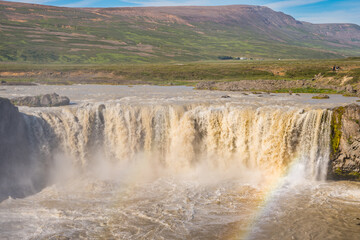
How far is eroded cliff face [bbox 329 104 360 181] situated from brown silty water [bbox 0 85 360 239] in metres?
0.55

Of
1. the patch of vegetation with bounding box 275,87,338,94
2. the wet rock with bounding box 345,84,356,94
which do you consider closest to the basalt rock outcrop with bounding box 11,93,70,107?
the patch of vegetation with bounding box 275,87,338,94

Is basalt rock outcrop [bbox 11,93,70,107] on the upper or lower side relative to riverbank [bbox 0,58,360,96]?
lower

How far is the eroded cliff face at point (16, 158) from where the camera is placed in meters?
23.9

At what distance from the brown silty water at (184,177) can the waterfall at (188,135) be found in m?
0.07

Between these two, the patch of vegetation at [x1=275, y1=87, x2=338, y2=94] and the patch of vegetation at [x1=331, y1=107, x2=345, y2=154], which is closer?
the patch of vegetation at [x1=331, y1=107, x2=345, y2=154]

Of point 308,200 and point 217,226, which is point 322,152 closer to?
point 308,200

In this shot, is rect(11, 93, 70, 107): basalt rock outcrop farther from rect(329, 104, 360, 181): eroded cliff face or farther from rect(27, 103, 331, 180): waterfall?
rect(329, 104, 360, 181): eroded cliff face

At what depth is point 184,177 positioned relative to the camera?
2695 centimetres

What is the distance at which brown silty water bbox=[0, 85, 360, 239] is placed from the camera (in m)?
18.5

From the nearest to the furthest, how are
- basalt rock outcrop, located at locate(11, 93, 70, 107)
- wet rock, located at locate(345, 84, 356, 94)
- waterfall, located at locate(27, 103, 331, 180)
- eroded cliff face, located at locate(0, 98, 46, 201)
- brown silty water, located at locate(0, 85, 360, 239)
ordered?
brown silty water, located at locate(0, 85, 360, 239)
eroded cliff face, located at locate(0, 98, 46, 201)
waterfall, located at locate(27, 103, 331, 180)
basalt rock outcrop, located at locate(11, 93, 70, 107)
wet rock, located at locate(345, 84, 356, 94)

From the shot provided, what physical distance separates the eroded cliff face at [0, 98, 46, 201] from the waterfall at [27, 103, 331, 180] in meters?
0.77

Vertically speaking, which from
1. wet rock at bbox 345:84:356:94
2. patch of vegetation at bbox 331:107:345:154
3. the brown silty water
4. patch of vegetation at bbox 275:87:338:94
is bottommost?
the brown silty water

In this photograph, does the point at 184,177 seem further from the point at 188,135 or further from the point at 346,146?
the point at 346,146

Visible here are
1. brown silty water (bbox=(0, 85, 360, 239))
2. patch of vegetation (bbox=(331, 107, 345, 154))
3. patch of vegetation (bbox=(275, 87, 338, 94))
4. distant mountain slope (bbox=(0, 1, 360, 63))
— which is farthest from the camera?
distant mountain slope (bbox=(0, 1, 360, 63))
